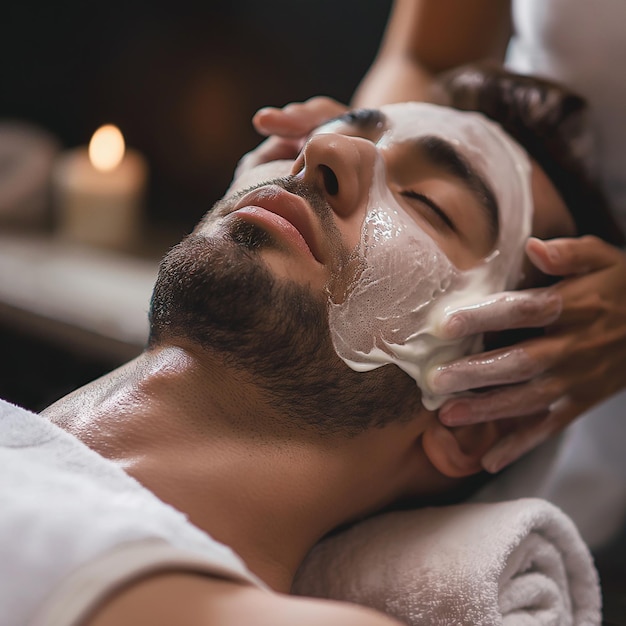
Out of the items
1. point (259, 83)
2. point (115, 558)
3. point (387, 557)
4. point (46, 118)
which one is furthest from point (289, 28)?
point (115, 558)

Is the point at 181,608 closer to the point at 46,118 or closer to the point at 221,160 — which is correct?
the point at 221,160

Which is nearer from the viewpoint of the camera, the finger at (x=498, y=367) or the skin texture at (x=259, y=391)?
the skin texture at (x=259, y=391)

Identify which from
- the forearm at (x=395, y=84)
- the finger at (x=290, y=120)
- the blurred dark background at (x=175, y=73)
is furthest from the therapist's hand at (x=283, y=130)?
the blurred dark background at (x=175, y=73)

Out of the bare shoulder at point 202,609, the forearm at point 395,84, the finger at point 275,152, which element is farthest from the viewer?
the forearm at point 395,84

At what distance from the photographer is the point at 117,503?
1.91 feet

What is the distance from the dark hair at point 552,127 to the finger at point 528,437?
0.23 meters

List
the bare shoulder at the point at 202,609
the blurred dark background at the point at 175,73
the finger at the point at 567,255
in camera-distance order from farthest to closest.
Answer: the blurred dark background at the point at 175,73 < the finger at the point at 567,255 < the bare shoulder at the point at 202,609

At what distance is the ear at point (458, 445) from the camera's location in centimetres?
87

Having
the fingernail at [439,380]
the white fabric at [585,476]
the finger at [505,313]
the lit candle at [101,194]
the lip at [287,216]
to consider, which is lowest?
the lit candle at [101,194]

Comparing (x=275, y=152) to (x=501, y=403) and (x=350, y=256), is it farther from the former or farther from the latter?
(x=501, y=403)

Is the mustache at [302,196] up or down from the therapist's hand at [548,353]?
up

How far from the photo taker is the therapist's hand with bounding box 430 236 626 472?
86 centimetres

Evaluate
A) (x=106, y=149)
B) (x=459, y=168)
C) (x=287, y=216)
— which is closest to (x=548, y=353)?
(x=459, y=168)

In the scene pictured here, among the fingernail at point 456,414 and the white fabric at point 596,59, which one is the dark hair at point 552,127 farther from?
the fingernail at point 456,414
